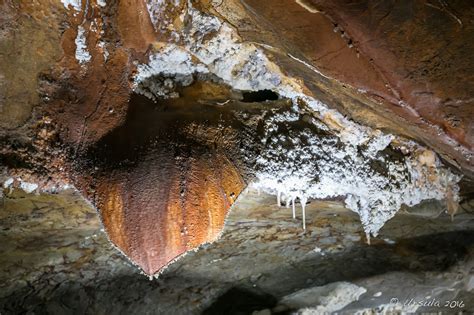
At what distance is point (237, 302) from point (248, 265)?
65 centimetres

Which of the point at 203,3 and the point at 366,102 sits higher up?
the point at 203,3

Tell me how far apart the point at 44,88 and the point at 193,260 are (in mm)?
2638

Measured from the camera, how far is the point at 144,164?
1764 mm

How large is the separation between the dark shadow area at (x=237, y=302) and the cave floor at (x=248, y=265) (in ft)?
0.04

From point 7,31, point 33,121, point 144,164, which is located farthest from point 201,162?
point 7,31

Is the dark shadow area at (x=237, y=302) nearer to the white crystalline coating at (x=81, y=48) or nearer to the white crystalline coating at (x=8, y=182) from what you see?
the white crystalline coating at (x=8, y=182)

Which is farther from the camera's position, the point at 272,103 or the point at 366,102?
the point at 272,103

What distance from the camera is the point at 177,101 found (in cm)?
216

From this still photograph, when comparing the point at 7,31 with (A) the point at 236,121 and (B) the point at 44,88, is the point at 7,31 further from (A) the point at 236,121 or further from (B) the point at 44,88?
(A) the point at 236,121

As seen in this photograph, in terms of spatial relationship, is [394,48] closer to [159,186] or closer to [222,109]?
[222,109]

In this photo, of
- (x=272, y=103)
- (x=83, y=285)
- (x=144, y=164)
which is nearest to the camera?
(x=144, y=164)

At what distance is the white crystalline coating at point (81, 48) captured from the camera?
6.51ft

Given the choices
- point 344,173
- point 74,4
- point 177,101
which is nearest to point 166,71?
point 177,101

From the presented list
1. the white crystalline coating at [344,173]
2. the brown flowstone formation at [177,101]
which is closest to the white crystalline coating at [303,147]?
the white crystalline coating at [344,173]
